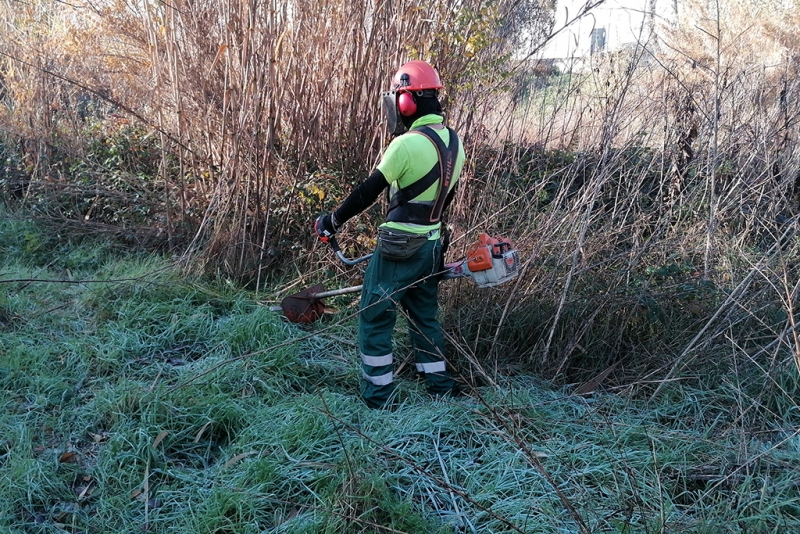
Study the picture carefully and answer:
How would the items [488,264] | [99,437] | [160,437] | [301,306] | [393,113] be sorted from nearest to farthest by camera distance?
[160,437], [99,437], [488,264], [393,113], [301,306]

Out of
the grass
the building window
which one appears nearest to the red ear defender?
the grass

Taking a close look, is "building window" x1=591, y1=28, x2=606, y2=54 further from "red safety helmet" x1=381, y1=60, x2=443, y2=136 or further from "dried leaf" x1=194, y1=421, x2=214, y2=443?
"dried leaf" x1=194, y1=421, x2=214, y2=443

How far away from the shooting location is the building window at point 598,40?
188 inches

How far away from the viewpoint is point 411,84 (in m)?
3.68

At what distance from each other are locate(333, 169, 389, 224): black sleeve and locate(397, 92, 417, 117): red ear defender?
1.34 feet

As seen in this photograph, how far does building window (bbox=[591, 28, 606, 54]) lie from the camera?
15.7ft

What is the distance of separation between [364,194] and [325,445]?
1.39 m

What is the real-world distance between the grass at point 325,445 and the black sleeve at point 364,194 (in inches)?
29.5

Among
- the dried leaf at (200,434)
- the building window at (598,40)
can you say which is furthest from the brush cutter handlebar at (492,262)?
the building window at (598,40)

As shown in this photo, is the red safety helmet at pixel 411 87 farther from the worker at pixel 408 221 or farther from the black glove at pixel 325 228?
the black glove at pixel 325 228

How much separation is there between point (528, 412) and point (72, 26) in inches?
281

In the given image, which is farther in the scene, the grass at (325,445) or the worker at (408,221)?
the worker at (408,221)

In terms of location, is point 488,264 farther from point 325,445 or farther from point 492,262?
point 325,445

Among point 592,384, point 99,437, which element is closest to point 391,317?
point 592,384
